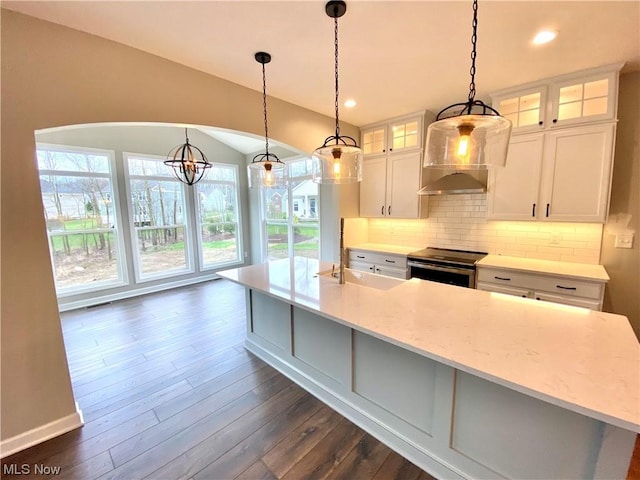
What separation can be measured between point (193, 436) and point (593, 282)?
3.39 metres

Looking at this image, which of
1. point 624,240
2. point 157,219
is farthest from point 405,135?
point 157,219

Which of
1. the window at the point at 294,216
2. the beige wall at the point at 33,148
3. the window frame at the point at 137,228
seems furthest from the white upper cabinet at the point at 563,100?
the window frame at the point at 137,228

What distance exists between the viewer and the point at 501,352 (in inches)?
45.5

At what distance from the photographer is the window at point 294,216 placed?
16.5 ft

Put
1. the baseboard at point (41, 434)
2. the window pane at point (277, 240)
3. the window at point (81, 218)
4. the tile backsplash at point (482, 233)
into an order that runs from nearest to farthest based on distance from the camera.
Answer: the baseboard at point (41, 434) → the tile backsplash at point (482, 233) → the window at point (81, 218) → the window pane at point (277, 240)

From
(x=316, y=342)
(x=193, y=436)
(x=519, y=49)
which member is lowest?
(x=193, y=436)

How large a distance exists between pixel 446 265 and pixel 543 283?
0.87 m

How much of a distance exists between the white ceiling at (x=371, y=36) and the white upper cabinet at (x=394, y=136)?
0.80m

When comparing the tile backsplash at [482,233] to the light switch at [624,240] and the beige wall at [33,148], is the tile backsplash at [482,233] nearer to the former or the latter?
the light switch at [624,240]

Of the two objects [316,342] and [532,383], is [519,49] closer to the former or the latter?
[532,383]

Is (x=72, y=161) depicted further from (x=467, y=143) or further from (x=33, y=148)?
(x=467, y=143)

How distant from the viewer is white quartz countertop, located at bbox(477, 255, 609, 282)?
2.37 metres

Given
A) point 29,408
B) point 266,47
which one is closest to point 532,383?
point 266,47

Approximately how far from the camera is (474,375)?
4.12ft
